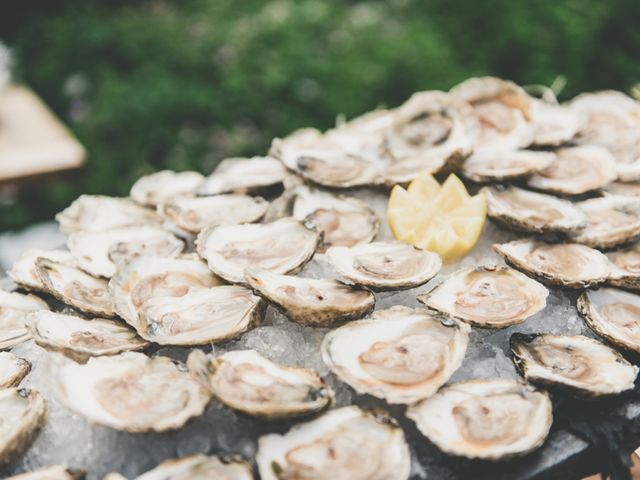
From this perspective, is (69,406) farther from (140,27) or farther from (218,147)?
(140,27)

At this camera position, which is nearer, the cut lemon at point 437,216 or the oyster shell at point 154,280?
A: the oyster shell at point 154,280

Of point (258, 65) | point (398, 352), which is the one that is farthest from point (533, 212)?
point (258, 65)

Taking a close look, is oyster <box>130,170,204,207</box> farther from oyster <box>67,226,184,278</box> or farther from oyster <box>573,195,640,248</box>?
oyster <box>573,195,640,248</box>

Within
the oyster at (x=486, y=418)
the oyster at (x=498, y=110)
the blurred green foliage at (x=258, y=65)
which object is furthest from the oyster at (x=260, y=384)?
the blurred green foliage at (x=258, y=65)

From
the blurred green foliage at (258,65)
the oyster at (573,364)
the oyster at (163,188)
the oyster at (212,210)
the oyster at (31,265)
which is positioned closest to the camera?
the oyster at (573,364)

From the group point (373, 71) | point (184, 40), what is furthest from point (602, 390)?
point (184, 40)

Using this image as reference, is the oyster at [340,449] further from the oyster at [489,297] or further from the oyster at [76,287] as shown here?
the oyster at [76,287]

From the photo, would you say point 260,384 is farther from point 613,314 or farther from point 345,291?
point 613,314
